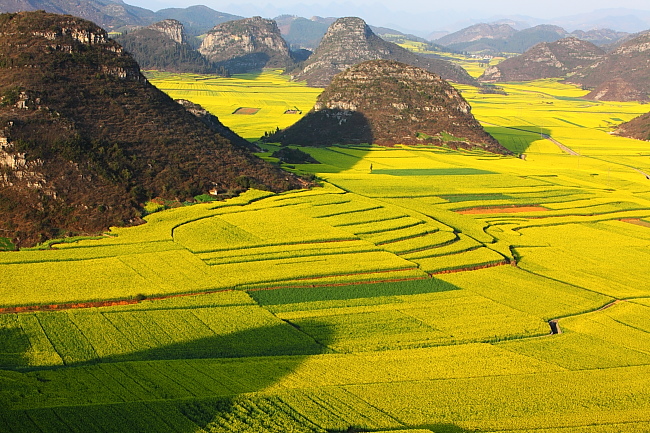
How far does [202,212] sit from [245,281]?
848 inches

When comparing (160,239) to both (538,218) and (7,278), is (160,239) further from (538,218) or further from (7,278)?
(538,218)

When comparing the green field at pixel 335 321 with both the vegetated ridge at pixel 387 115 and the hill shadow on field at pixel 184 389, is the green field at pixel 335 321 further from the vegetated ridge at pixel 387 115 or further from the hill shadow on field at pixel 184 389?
the vegetated ridge at pixel 387 115

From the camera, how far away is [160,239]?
208 feet

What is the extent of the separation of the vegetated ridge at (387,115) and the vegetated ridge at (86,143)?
1837 inches

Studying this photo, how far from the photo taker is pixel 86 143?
73.9 m

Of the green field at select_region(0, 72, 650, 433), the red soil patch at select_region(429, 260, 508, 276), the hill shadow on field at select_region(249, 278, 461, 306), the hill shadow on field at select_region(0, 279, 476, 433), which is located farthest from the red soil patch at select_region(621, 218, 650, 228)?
the hill shadow on field at select_region(0, 279, 476, 433)

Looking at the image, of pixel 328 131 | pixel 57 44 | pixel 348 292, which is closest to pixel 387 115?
pixel 328 131

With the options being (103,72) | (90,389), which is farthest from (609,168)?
(90,389)

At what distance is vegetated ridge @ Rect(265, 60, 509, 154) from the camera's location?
5325 inches

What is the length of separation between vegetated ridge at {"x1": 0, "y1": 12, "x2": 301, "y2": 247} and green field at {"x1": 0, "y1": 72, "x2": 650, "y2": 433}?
465 centimetres

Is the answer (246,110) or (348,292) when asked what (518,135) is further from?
(348,292)

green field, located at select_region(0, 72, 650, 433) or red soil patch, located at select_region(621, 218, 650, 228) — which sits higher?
red soil patch, located at select_region(621, 218, 650, 228)

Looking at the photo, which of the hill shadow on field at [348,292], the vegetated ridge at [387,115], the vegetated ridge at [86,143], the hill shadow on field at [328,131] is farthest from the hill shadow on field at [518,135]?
the hill shadow on field at [348,292]

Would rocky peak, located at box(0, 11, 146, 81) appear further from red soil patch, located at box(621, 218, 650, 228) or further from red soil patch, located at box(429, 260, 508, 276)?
red soil patch, located at box(621, 218, 650, 228)
